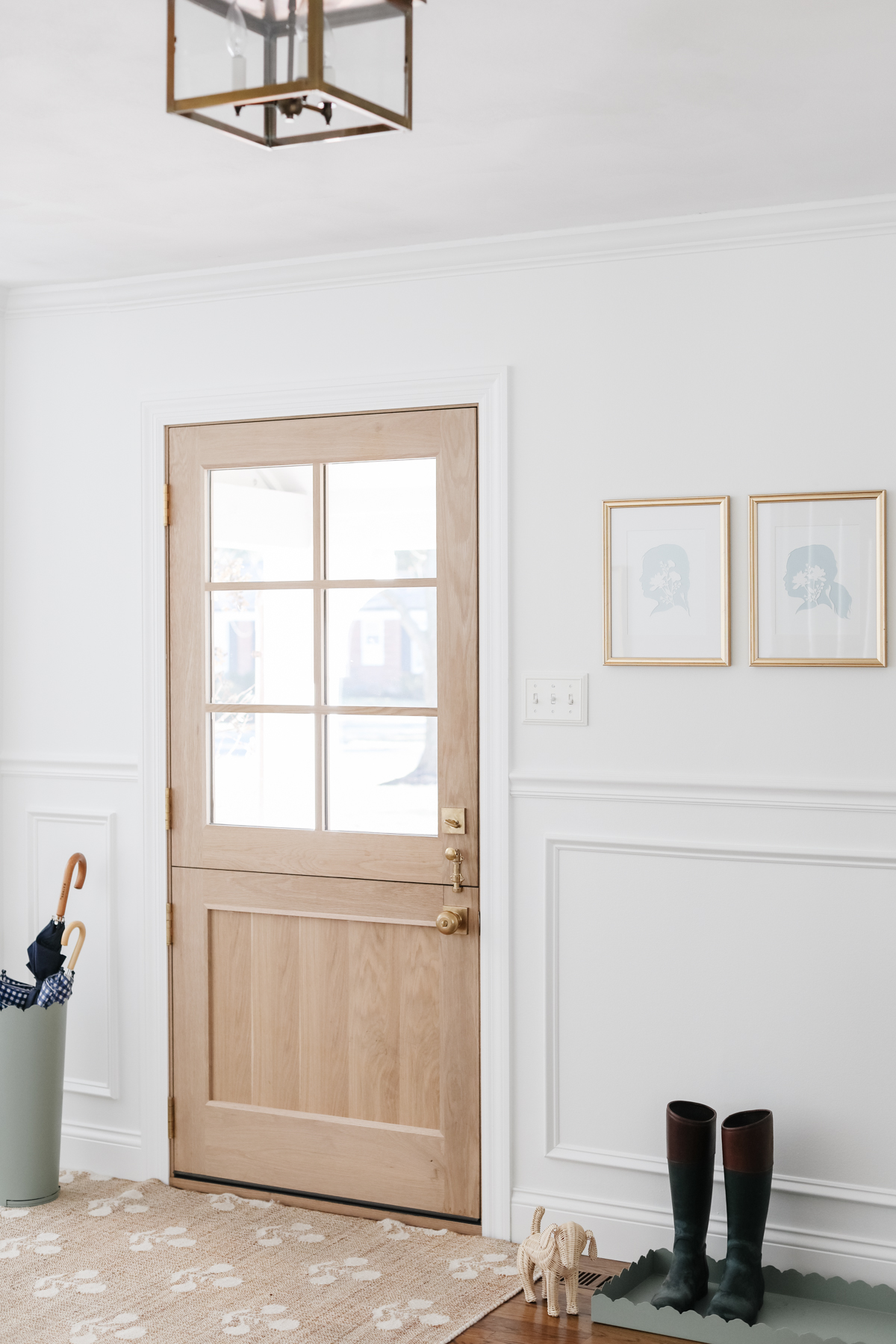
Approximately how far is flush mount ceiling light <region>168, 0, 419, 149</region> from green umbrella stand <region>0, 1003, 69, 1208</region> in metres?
2.33

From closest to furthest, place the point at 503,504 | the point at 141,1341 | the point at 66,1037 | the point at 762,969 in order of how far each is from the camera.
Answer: the point at 141,1341, the point at 762,969, the point at 503,504, the point at 66,1037

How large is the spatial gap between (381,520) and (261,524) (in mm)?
346

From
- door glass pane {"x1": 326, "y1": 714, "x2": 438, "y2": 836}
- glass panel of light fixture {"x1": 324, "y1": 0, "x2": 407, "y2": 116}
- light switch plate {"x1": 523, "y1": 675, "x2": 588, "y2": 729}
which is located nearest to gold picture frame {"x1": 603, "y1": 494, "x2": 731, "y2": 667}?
light switch plate {"x1": 523, "y1": 675, "x2": 588, "y2": 729}

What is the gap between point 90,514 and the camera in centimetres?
353

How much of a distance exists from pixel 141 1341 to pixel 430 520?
192cm

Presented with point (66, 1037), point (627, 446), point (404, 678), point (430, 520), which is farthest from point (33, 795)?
point (627, 446)

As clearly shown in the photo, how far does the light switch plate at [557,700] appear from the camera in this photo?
3023mm

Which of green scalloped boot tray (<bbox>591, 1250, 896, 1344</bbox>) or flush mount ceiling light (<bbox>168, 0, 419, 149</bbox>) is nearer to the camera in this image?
flush mount ceiling light (<bbox>168, 0, 419, 149</bbox>)

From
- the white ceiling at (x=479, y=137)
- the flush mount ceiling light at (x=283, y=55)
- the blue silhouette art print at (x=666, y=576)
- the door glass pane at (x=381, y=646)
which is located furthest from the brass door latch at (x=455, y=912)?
the flush mount ceiling light at (x=283, y=55)

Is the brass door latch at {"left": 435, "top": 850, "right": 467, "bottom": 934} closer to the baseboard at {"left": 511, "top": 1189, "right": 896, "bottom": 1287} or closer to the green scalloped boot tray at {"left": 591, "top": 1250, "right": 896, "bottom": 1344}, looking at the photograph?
the baseboard at {"left": 511, "top": 1189, "right": 896, "bottom": 1287}

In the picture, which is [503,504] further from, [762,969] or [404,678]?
[762,969]

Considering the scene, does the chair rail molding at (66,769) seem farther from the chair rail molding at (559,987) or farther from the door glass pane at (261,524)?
the chair rail molding at (559,987)

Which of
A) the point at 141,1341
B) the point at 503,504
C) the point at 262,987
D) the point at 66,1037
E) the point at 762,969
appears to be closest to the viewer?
the point at 141,1341

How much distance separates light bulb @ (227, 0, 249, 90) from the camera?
1.66m
